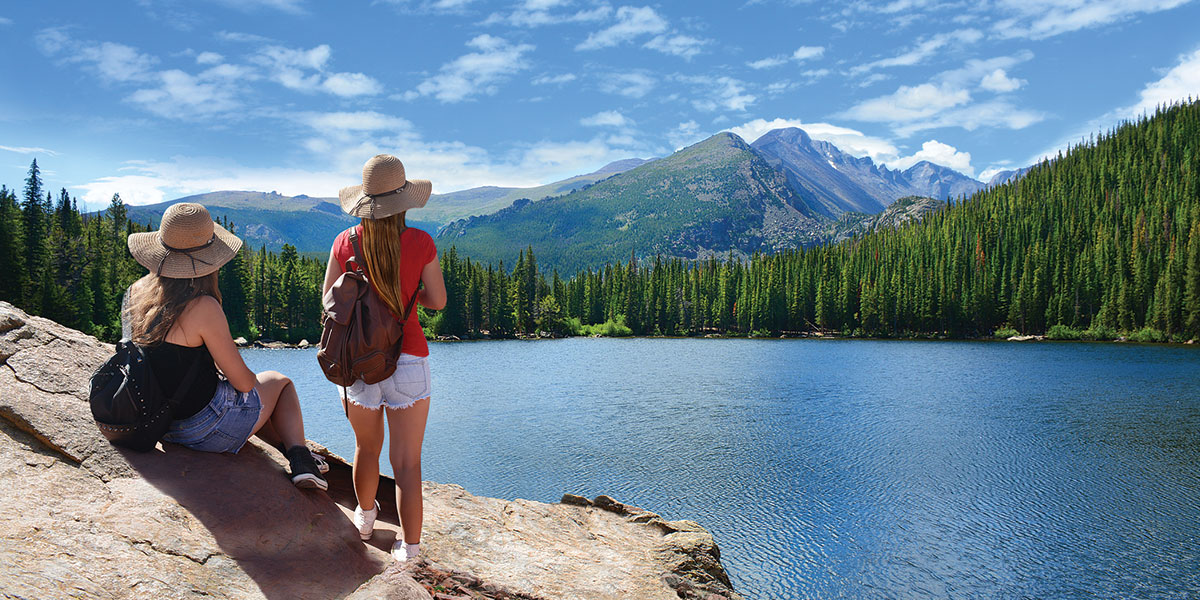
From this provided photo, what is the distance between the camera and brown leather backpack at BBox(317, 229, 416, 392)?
4523mm

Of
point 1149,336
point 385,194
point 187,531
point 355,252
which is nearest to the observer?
point 187,531

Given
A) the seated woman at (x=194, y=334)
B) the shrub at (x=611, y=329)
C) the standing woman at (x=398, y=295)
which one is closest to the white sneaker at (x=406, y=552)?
the standing woman at (x=398, y=295)

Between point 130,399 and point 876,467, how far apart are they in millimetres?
19140

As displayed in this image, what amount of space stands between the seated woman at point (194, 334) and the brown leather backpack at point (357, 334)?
702 mm

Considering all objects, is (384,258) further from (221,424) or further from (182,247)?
(221,424)

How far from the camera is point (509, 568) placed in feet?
19.5

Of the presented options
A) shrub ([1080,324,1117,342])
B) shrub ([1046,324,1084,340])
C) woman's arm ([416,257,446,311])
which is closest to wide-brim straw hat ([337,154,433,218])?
woman's arm ([416,257,446,311])

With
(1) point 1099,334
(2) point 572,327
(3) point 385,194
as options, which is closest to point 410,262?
(3) point 385,194

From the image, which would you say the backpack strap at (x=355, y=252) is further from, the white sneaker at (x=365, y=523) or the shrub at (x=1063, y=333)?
the shrub at (x=1063, y=333)

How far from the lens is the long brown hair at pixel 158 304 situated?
4621 mm

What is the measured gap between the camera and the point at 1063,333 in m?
87.9

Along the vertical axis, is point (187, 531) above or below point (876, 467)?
above

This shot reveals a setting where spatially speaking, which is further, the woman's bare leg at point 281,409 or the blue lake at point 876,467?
the blue lake at point 876,467

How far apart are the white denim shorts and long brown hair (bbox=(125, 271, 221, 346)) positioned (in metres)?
1.32
